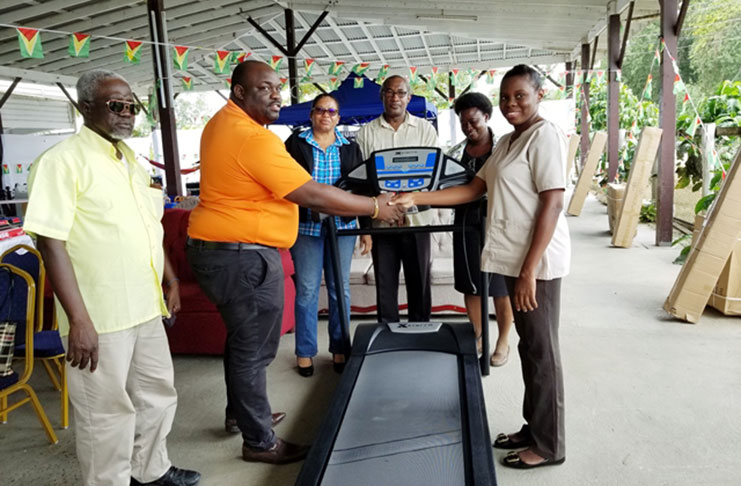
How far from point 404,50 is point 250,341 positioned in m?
11.0

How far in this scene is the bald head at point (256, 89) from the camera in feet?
6.53

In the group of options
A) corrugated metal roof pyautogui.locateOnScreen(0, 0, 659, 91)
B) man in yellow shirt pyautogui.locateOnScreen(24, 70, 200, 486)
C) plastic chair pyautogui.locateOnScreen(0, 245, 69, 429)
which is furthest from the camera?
corrugated metal roof pyautogui.locateOnScreen(0, 0, 659, 91)

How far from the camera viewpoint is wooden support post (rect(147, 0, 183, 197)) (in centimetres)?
684

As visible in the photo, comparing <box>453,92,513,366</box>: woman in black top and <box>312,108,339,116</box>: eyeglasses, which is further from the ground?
<box>312,108,339,116</box>: eyeglasses

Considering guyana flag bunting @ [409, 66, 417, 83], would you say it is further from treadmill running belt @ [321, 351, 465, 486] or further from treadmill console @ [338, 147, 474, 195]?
treadmill running belt @ [321, 351, 465, 486]

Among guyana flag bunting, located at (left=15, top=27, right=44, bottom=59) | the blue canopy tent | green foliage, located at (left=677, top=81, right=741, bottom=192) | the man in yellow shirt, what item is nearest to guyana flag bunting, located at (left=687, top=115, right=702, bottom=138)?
green foliage, located at (left=677, top=81, right=741, bottom=192)

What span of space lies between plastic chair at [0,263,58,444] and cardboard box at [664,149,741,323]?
3.81 metres

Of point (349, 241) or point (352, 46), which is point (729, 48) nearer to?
point (352, 46)

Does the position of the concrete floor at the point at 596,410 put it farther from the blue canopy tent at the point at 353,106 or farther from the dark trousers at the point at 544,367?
the blue canopy tent at the point at 353,106

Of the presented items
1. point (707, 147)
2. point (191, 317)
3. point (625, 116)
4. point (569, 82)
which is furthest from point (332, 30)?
point (191, 317)

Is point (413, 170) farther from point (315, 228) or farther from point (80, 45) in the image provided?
point (80, 45)

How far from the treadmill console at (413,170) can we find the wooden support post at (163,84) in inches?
208

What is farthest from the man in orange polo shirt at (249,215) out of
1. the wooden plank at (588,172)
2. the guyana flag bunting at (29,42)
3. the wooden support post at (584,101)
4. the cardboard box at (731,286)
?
the wooden support post at (584,101)

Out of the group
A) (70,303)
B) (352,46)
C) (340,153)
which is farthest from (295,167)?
(352,46)
